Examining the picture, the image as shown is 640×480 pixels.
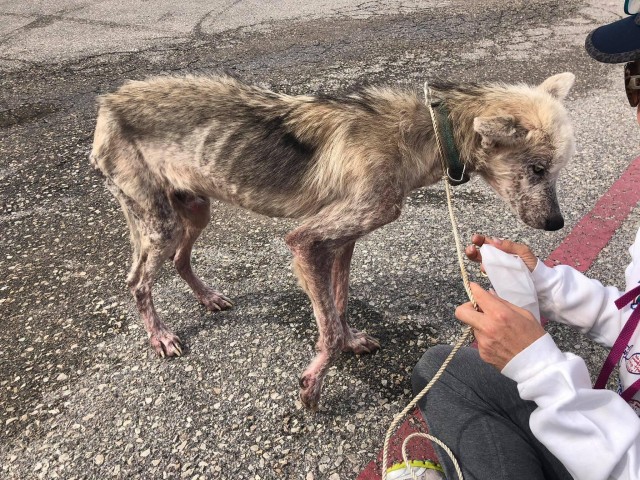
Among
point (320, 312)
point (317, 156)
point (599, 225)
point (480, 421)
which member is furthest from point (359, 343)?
point (599, 225)

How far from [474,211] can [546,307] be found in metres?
2.16

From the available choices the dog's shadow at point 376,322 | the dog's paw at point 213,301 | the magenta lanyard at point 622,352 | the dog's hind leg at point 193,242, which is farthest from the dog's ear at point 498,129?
the dog's paw at point 213,301

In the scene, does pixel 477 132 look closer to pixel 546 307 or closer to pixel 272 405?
pixel 546 307

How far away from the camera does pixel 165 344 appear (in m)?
3.24

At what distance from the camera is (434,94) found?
280 centimetres

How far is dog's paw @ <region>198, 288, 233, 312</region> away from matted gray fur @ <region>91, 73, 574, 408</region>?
45 cm

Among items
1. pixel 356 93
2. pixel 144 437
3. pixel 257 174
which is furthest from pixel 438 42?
pixel 144 437

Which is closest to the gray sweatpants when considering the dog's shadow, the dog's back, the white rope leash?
the white rope leash

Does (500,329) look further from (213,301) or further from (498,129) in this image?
(213,301)

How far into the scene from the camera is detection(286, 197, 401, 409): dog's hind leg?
268 cm

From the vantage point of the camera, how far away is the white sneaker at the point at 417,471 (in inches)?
89.0

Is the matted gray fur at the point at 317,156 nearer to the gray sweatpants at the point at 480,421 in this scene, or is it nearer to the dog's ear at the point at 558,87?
the dog's ear at the point at 558,87

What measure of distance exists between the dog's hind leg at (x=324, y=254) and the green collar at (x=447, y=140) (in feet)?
1.13

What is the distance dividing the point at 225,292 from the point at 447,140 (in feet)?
6.62
